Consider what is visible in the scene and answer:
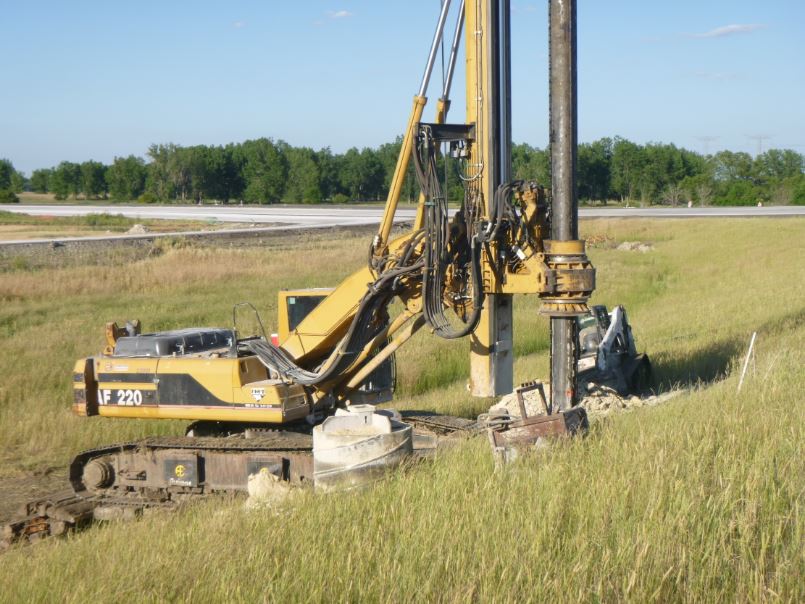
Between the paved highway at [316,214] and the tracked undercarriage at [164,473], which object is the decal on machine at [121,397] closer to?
the tracked undercarriage at [164,473]

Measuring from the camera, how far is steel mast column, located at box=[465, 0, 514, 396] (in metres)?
10.1

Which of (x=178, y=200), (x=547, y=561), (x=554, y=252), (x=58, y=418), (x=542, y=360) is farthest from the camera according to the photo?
(x=178, y=200)

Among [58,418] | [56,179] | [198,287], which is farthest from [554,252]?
[56,179]

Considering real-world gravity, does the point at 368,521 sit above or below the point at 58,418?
above

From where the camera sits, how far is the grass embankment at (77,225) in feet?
173

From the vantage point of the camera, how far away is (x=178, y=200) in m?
110

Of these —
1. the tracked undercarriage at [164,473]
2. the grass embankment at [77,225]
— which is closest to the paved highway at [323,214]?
the grass embankment at [77,225]

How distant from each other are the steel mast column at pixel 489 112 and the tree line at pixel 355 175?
82521 mm

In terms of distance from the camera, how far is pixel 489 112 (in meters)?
10.2

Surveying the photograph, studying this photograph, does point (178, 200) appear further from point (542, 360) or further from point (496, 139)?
point (496, 139)

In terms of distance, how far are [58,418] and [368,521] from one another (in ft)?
31.0

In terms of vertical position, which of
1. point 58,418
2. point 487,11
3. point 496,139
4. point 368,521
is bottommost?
point 58,418

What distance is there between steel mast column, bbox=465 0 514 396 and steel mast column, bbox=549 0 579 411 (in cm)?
61

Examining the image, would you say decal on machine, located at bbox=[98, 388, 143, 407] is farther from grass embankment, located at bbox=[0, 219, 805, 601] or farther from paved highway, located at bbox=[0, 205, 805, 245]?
paved highway, located at bbox=[0, 205, 805, 245]
